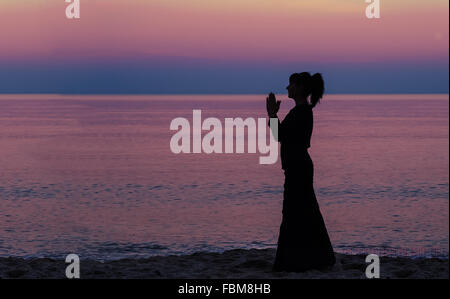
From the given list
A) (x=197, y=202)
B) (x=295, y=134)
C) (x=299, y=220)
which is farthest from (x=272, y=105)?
(x=197, y=202)

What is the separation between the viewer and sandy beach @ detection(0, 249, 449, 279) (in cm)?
898

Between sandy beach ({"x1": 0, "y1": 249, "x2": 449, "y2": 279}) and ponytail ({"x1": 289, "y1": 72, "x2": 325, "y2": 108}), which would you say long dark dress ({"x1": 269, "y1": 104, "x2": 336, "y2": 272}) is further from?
ponytail ({"x1": 289, "y1": 72, "x2": 325, "y2": 108})

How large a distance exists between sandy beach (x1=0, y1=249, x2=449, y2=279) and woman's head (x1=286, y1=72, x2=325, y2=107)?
2238mm

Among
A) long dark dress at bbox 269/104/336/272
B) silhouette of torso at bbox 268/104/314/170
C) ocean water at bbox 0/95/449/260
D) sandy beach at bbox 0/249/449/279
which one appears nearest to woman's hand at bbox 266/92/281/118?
silhouette of torso at bbox 268/104/314/170

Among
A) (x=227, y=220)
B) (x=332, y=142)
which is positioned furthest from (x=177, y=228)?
(x=332, y=142)

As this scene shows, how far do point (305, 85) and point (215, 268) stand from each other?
9.28 ft

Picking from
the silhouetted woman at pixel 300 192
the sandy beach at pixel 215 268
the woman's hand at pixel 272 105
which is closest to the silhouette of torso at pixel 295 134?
the silhouetted woman at pixel 300 192

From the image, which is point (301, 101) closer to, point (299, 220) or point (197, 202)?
point (299, 220)

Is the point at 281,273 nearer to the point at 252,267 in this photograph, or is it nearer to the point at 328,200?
the point at 252,267

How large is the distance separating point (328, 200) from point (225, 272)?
1042cm

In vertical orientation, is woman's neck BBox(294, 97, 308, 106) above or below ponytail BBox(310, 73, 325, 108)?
below

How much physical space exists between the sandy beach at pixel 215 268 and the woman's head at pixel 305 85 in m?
2.24

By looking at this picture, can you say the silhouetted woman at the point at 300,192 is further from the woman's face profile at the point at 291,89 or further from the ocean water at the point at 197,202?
the ocean water at the point at 197,202

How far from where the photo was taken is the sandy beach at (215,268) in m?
8.98
